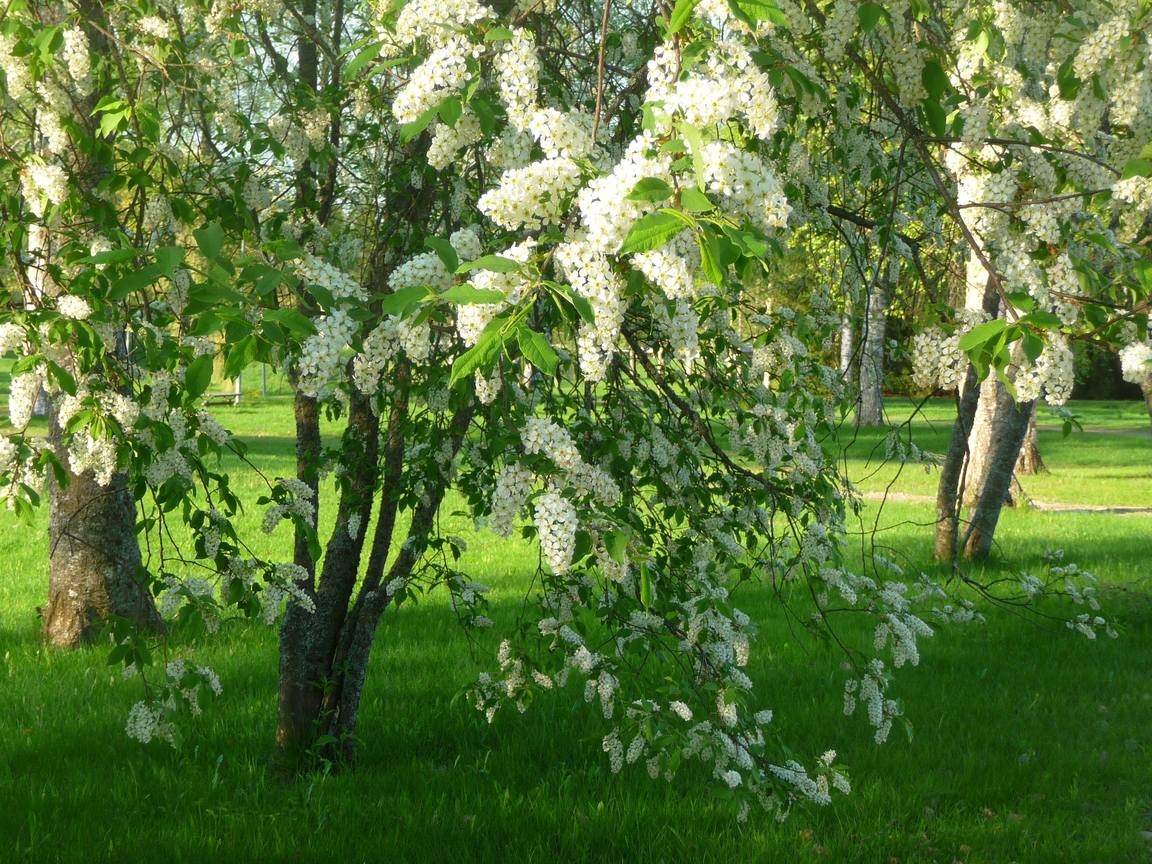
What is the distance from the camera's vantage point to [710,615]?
3361mm

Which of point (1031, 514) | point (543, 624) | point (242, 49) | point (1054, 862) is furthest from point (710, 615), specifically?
point (1031, 514)

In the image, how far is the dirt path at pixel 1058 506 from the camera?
14883mm

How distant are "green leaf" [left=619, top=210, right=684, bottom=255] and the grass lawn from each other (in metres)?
1.27

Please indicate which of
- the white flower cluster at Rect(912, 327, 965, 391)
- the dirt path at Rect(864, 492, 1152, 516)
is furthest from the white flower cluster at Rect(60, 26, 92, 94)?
the dirt path at Rect(864, 492, 1152, 516)

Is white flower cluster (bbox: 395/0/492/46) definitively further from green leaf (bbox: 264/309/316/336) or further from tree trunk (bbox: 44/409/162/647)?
tree trunk (bbox: 44/409/162/647)

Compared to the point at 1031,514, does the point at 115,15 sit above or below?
above

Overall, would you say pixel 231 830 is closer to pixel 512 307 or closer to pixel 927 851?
pixel 927 851

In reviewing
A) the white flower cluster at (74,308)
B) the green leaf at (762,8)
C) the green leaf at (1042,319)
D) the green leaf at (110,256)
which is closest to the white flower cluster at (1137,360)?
the green leaf at (1042,319)

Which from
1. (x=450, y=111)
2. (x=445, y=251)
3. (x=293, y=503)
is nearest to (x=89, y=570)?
(x=293, y=503)

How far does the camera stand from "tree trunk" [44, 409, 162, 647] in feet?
21.4

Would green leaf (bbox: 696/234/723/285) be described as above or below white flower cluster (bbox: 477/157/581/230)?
below

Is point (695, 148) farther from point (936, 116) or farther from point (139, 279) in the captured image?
point (936, 116)

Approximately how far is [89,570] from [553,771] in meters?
3.33

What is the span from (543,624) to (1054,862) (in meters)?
2.30
